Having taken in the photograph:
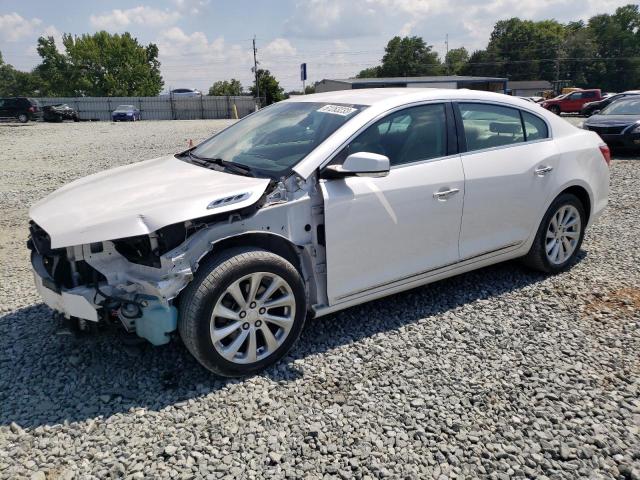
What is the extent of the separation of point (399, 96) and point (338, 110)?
0.49 meters

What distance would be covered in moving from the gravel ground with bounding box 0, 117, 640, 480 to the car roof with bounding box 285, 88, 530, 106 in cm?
163

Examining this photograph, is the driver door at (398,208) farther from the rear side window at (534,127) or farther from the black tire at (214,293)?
the rear side window at (534,127)

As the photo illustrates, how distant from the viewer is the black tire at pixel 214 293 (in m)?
2.99

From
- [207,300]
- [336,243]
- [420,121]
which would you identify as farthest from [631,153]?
[207,300]

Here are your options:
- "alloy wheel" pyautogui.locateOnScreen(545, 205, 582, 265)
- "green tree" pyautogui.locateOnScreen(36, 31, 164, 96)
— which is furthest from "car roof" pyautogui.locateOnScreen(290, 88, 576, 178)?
"green tree" pyautogui.locateOnScreen(36, 31, 164, 96)

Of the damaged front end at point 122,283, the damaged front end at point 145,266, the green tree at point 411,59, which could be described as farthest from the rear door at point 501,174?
the green tree at point 411,59

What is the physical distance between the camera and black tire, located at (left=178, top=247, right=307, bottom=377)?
2988 mm

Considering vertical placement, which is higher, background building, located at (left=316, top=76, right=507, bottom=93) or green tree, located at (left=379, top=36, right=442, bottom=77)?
green tree, located at (left=379, top=36, right=442, bottom=77)

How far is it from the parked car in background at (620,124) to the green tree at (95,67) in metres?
73.7

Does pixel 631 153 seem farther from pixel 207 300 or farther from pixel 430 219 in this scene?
pixel 207 300

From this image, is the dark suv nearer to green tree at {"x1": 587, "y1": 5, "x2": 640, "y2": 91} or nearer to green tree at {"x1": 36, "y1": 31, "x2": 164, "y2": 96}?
green tree at {"x1": 36, "y1": 31, "x2": 164, "y2": 96}

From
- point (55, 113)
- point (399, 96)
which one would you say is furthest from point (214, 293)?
point (55, 113)

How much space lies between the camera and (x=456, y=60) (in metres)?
121

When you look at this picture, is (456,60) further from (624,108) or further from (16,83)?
(624,108)
